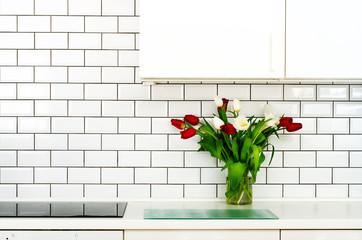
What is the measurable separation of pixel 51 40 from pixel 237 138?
1.08m

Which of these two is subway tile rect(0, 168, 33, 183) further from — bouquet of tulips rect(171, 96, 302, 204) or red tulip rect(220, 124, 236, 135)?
red tulip rect(220, 124, 236, 135)

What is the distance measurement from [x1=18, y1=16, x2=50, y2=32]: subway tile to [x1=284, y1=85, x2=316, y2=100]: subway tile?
1293 millimetres

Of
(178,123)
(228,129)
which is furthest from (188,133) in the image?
(228,129)

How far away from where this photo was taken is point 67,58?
2.30m

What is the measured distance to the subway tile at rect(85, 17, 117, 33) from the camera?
2293 millimetres

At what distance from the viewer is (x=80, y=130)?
2.30 meters

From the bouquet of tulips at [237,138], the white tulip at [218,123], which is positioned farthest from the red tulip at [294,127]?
the white tulip at [218,123]

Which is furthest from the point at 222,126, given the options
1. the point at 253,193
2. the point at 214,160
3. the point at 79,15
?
the point at 79,15

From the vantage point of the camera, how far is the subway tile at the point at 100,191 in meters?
2.30

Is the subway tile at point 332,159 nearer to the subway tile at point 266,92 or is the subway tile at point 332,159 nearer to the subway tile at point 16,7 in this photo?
the subway tile at point 266,92

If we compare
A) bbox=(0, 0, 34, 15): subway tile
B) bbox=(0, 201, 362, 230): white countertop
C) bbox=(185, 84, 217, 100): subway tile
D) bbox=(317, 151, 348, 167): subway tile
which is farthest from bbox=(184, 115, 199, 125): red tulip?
bbox=(0, 0, 34, 15): subway tile

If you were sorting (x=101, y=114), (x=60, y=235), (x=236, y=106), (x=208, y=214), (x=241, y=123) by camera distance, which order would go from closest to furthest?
(x=60, y=235), (x=208, y=214), (x=241, y=123), (x=236, y=106), (x=101, y=114)

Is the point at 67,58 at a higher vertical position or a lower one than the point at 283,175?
higher

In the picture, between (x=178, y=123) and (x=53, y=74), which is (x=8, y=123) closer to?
(x=53, y=74)
